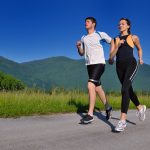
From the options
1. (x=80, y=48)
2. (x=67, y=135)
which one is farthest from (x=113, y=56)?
(x=67, y=135)

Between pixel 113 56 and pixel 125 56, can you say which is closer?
pixel 125 56

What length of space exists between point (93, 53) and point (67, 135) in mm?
2374

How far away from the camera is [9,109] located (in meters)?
8.70

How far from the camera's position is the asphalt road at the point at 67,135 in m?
5.20

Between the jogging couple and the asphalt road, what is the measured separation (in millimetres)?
318

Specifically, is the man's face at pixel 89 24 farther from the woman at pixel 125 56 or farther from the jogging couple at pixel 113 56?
the woman at pixel 125 56

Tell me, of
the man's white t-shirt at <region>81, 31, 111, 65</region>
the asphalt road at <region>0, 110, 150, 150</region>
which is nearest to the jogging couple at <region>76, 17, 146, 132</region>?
the man's white t-shirt at <region>81, 31, 111, 65</region>

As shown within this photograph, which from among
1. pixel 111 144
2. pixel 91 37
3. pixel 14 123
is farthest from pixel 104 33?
pixel 111 144

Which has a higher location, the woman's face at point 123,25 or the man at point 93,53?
the woman's face at point 123,25

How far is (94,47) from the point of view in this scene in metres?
8.00

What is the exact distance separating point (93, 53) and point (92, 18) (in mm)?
726

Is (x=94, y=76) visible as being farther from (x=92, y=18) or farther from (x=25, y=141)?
(x=25, y=141)

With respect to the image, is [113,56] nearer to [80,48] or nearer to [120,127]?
[80,48]

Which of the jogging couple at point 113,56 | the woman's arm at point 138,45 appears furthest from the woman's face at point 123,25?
the woman's arm at point 138,45
